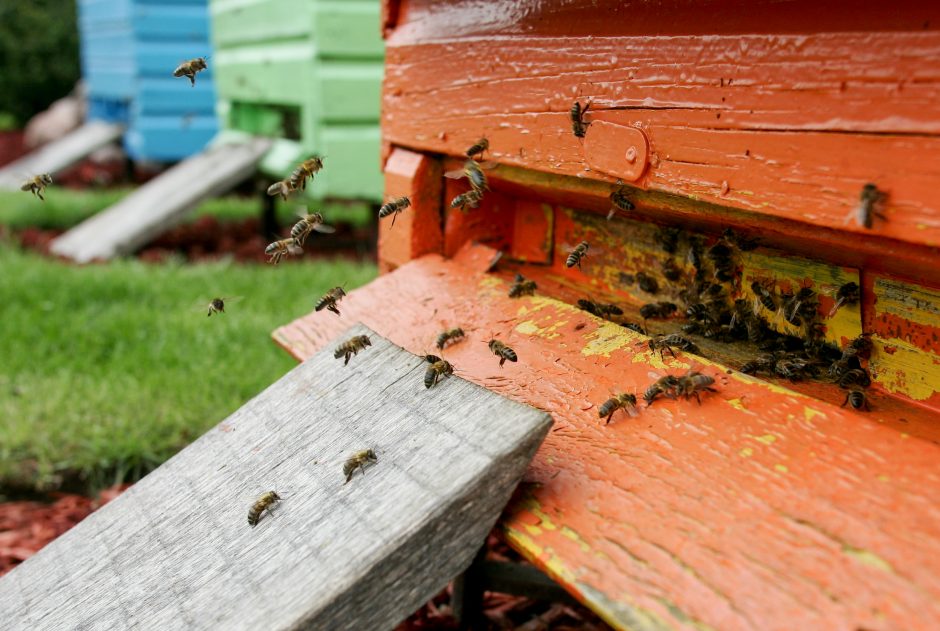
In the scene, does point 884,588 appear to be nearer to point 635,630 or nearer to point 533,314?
point 635,630

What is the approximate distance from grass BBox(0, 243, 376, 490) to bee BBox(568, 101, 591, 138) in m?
2.35

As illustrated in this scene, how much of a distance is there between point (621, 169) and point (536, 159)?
32 cm

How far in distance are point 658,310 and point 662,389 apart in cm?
55

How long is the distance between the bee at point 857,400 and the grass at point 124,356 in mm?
2740

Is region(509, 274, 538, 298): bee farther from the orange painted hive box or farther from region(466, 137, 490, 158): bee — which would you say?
region(466, 137, 490, 158): bee

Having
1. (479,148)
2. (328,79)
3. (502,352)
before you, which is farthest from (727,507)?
(328,79)

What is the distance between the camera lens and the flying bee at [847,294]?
1578 mm

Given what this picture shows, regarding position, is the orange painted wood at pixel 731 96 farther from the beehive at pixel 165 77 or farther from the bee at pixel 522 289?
the beehive at pixel 165 77

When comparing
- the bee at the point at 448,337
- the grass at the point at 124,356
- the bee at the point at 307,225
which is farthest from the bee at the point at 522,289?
the grass at the point at 124,356

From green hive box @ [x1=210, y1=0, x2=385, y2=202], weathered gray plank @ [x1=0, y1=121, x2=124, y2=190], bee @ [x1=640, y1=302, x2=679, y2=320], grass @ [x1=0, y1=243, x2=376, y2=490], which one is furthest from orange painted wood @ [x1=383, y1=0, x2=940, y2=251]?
weathered gray plank @ [x1=0, y1=121, x2=124, y2=190]

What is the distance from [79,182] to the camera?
11742 millimetres

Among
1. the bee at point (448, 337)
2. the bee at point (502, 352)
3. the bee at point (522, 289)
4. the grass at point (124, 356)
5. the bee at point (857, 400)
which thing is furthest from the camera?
the grass at point (124, 356)

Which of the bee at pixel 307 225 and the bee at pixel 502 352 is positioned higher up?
the bee at pixel 307 225

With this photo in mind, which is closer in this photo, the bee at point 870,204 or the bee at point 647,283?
the bee at point 870,204
